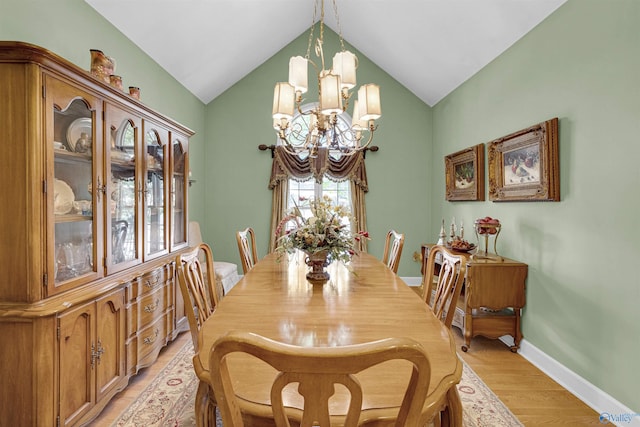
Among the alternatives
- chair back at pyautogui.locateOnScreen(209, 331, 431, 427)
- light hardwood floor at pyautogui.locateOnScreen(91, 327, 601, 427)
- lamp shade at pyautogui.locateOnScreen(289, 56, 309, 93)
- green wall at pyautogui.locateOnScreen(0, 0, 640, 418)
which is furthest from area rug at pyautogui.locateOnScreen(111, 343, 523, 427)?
lamp shade at pyautogui.locateOnScreen(289, 56, 309, 93)

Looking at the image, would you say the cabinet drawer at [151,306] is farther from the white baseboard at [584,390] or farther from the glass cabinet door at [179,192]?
the white baseboard at [584,390]

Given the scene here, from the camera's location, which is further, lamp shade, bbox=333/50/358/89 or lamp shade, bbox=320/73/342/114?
lamp shade, bbox=333/50/358/89

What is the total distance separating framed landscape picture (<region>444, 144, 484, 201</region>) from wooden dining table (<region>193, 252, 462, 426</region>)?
1932 mm

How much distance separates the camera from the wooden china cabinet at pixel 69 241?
1.47 meters

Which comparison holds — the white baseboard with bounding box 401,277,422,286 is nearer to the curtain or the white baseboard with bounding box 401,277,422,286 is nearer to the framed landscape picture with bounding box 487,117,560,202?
the curtain

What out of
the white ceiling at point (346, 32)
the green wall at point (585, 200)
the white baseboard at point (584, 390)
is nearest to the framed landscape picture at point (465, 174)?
the green wall at point (585, 200)

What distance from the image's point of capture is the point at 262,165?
480cm

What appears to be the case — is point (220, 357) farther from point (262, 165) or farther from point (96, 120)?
point (262, 165)

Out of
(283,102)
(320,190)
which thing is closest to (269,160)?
(320,190)

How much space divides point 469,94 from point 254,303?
11.4 ft

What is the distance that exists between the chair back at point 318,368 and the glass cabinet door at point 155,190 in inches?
81.4

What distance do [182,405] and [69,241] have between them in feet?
3.82

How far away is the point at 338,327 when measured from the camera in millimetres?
1277

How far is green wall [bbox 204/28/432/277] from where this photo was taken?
479 centimetres
